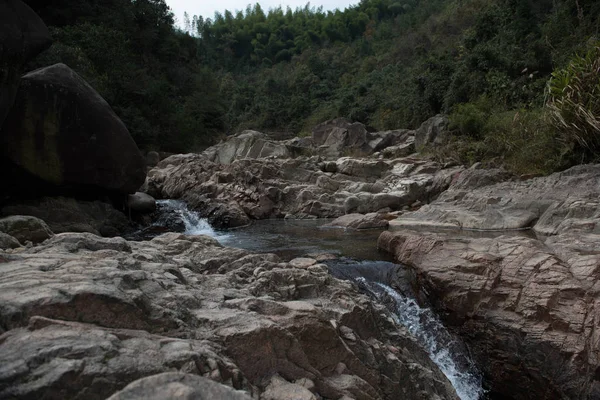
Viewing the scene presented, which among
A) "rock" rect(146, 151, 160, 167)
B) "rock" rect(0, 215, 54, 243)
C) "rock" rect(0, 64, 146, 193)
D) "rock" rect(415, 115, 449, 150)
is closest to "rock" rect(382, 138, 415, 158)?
"rock" rect(415, 115, 449, 150)

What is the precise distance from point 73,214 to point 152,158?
32.9 ft

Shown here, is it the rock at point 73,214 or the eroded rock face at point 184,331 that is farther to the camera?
the rock at point 73,214

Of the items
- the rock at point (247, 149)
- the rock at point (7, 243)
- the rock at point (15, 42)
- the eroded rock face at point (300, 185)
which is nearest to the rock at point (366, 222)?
the eroded rock face at point (300, 185)

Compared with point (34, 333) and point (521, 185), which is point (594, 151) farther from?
point (34, 333)

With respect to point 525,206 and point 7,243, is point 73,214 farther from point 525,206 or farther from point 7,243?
point 525,206

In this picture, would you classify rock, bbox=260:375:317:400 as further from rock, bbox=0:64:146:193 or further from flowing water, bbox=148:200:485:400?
rock, bbox=0:64:146:193

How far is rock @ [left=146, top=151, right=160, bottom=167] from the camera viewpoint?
17.8 meters

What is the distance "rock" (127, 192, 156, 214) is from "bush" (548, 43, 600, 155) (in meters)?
9.21

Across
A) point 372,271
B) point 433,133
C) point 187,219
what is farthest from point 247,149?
point 372,271

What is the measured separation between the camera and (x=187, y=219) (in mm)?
11016

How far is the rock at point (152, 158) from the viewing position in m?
17.8

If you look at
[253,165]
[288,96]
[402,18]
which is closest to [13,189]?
[253,165]

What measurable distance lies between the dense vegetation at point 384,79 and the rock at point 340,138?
10.8 ft

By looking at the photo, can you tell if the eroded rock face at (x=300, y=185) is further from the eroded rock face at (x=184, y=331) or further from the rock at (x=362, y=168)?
the eroded rock face at (x=184, y=331)
